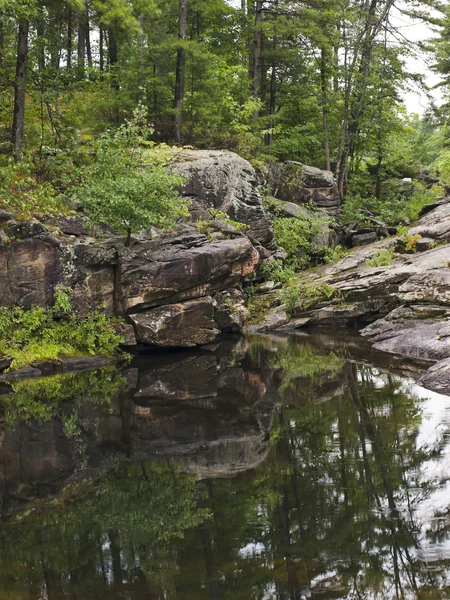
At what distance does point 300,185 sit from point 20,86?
1451cm

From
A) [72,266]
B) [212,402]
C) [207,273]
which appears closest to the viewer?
[212,402]

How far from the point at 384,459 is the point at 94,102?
61.8 feet

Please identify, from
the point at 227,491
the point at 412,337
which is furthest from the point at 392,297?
the point at 227,491

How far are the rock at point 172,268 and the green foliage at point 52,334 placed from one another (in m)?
1.01

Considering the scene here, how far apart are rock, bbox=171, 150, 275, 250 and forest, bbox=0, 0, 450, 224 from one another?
1692 mm

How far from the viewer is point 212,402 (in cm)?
1130

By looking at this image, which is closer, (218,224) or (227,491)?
(227,491)

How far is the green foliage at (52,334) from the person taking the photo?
1452 centimetres

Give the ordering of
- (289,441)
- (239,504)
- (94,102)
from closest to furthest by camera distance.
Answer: (239,504) → (289,441) → (94,102)

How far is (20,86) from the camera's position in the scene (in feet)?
55.5

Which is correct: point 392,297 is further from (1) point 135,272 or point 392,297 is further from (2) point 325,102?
(2) point 325,102

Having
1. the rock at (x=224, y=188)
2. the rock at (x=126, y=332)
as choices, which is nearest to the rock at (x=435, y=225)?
the rock at (x=224, y=188)

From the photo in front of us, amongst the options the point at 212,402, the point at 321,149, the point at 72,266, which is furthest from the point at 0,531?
the point at 321,149

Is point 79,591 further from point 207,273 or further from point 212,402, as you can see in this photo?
point 207,273
